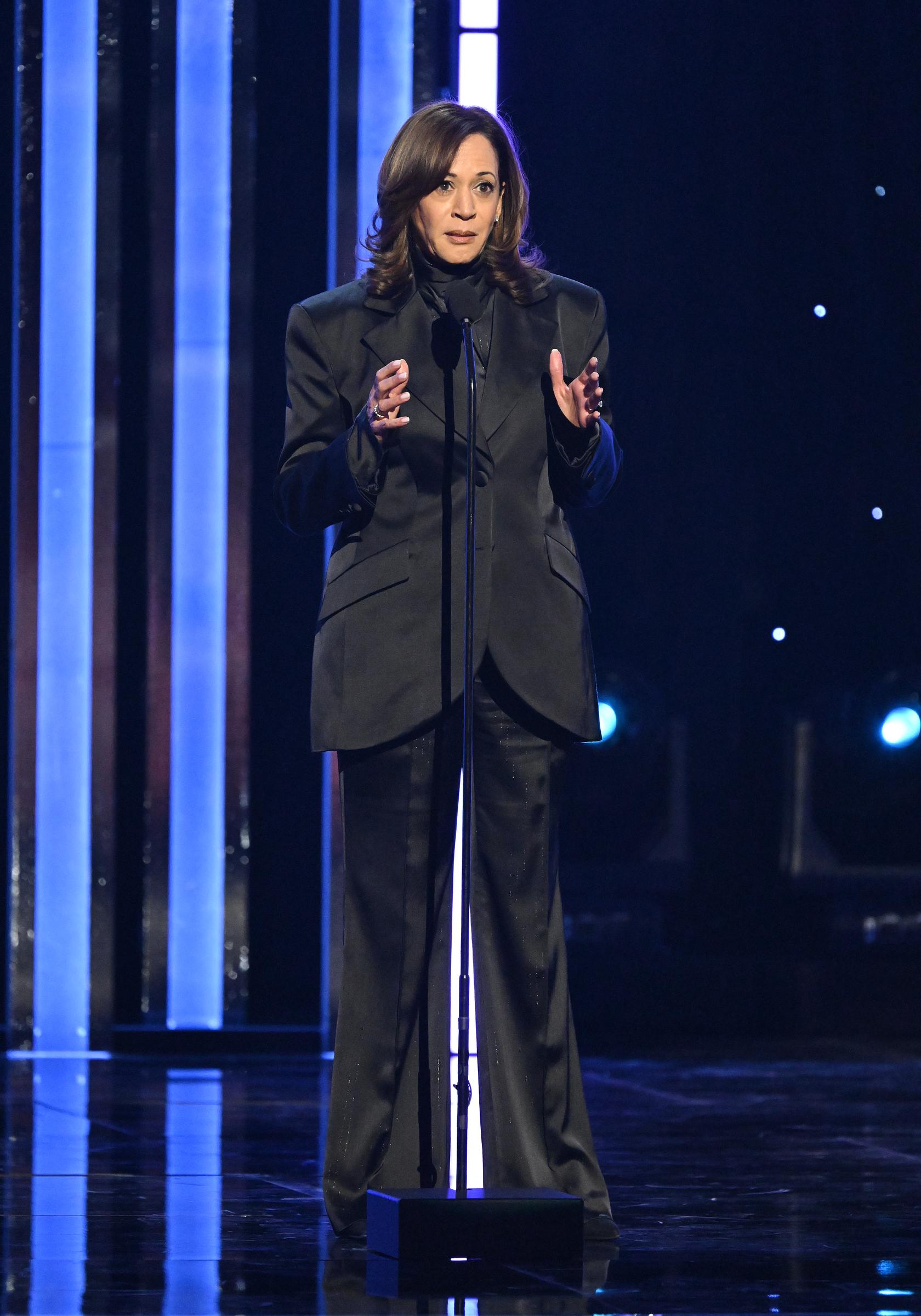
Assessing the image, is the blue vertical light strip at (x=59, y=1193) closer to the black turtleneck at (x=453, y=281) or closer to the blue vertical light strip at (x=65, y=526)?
the blue vertical light strip at (x=65, y=526)

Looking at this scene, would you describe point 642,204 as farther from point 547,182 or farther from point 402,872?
point 402,872

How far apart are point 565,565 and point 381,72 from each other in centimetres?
265

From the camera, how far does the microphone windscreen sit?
1.87 metres

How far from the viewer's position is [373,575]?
6.70 ft

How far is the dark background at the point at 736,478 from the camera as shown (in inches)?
176

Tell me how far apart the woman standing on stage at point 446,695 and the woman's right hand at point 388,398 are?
120 millimetres

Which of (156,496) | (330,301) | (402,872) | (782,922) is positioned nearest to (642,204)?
(156,496)

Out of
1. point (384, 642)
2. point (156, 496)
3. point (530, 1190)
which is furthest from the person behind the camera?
point (156, 496)

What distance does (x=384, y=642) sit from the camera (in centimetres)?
204

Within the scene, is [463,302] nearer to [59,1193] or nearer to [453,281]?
[453,281]

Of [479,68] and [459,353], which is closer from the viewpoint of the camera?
[459,353]

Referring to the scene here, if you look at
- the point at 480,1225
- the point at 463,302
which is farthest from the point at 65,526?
the point at 480,1225

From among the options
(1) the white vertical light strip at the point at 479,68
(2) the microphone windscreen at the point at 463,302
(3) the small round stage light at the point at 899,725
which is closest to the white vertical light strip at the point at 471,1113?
(2) the microphone windscreen at the point at 463,302

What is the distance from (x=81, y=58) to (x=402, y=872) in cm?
299
